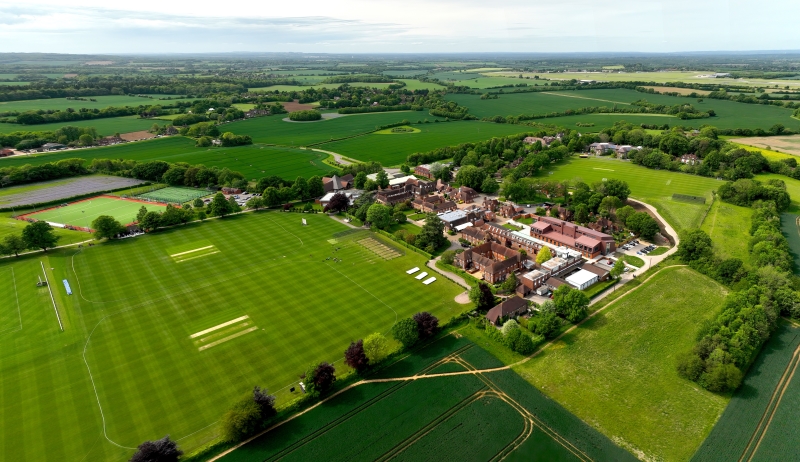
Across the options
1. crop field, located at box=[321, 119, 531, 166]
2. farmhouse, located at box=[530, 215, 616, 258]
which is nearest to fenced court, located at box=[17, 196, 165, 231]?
crop field, located at box=[321, 119, 531, 166]

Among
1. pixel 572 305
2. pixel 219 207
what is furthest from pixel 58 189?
pixel 572 305

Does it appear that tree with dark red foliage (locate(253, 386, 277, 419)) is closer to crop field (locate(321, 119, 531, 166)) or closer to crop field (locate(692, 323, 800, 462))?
crop field (locate(692, 323, 800, 462))

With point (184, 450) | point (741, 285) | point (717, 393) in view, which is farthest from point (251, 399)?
point (741, 285)

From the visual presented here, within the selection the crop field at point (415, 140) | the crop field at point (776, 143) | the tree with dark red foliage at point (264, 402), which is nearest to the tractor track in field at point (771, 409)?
the tree with dark red foliage at point (264, 402)

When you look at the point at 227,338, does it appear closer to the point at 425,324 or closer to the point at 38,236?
the point at 425,324

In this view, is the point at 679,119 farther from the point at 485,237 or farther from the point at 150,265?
the point at 150,265

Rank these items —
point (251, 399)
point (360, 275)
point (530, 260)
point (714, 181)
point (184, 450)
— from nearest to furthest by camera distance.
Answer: point (184, 450) < point (251, 399) < point (360, 275) < point (530, 260) < point (714, 181)
